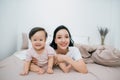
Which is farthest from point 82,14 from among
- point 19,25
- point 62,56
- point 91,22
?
point 62,56

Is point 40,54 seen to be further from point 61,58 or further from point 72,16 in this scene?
point 72,16

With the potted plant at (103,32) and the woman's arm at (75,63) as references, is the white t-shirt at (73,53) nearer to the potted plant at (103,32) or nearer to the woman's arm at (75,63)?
the woman's arm at (75,63)

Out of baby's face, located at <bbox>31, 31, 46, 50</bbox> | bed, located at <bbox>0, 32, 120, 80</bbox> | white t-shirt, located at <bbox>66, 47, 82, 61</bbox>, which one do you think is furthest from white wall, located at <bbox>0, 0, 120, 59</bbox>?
baby's face, located at <bbox>31, 31, 46, 50</bbox>

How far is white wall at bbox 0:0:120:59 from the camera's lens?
8.87 feet

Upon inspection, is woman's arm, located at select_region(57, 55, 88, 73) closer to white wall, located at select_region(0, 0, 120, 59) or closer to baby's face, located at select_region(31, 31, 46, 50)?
baby's face, located at select_region(31, 31, 46, 50)

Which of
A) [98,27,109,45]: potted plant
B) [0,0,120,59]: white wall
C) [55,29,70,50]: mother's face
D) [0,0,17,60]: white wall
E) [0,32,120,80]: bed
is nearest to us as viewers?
[0,32,120,80]: bed

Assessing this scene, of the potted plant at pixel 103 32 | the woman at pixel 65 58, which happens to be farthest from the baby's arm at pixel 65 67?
the potted plant at pixel 103 32

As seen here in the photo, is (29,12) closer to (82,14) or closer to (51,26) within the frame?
(51,26)

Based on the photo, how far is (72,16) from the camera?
9.37 ft

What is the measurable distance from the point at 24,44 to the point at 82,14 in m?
1.21

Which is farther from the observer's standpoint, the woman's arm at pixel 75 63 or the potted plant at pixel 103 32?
the potted plant at pixel 103 32

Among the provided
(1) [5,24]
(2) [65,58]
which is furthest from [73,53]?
(1) [5,24]

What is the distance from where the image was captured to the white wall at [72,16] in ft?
8.87

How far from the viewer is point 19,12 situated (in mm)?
2674
